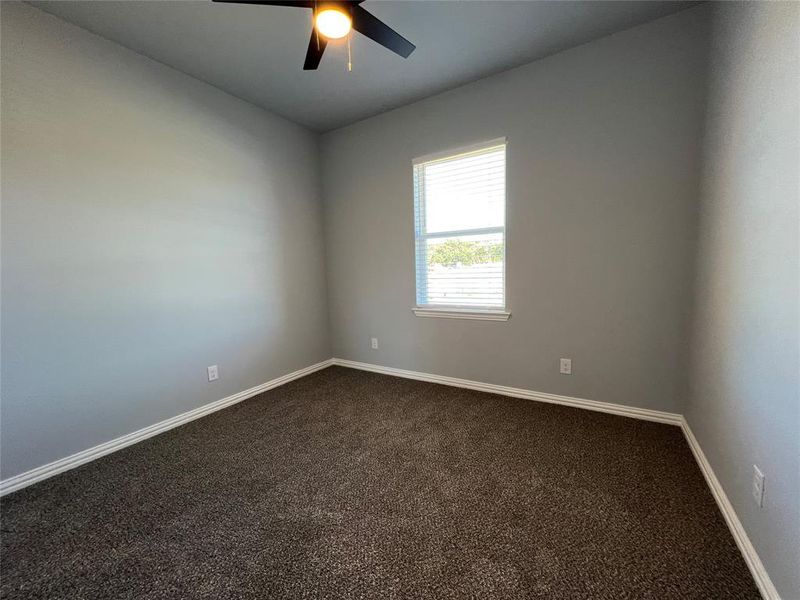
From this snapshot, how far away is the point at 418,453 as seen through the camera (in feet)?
6.37

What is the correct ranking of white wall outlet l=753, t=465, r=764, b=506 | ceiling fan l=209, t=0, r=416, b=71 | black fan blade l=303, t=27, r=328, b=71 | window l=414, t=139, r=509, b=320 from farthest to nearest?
window l=414, t=139, r=509, b=320
black fan blade l=303, t=27, r=328, b=71
ceiling fan l=209, t=0, r=416, b=71
white wall outlet l=753, t=465, r=764, b=506

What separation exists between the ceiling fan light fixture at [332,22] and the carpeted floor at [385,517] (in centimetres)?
229

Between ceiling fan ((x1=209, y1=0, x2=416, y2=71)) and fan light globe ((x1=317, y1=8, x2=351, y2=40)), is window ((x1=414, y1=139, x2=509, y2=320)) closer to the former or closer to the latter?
ceiling fan ((x1=209, y1=0, x2=416, y2=71))

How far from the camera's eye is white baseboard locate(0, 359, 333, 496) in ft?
5.73

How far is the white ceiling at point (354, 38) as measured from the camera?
1.85 meters

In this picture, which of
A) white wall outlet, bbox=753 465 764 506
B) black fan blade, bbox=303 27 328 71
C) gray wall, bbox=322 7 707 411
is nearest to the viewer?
white wall outlet, bbox=753 465 764 506

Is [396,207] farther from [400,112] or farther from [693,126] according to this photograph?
[693,126]

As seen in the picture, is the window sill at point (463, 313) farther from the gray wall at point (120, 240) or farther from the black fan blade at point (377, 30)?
the black fan blade at point (377, 30)

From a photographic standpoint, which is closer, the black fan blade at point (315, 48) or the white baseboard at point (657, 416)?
the white baseboard at point (657, 416)

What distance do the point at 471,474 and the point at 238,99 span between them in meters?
3.49

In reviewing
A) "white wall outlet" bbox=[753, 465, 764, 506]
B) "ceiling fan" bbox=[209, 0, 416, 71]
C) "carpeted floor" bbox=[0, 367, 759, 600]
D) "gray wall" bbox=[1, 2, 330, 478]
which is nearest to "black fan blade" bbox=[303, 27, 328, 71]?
"ceiling fan" bbox=[209, 0, 416, 71]

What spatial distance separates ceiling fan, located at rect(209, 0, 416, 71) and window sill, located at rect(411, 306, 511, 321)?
1973 mm

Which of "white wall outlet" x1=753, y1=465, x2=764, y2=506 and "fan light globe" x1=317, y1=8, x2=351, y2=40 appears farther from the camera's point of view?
"fan light globe" x1=317, y1=8, x2=351, y2=40

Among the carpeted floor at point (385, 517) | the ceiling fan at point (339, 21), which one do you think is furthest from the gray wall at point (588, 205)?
the ceiling fan at point (339, 21)
